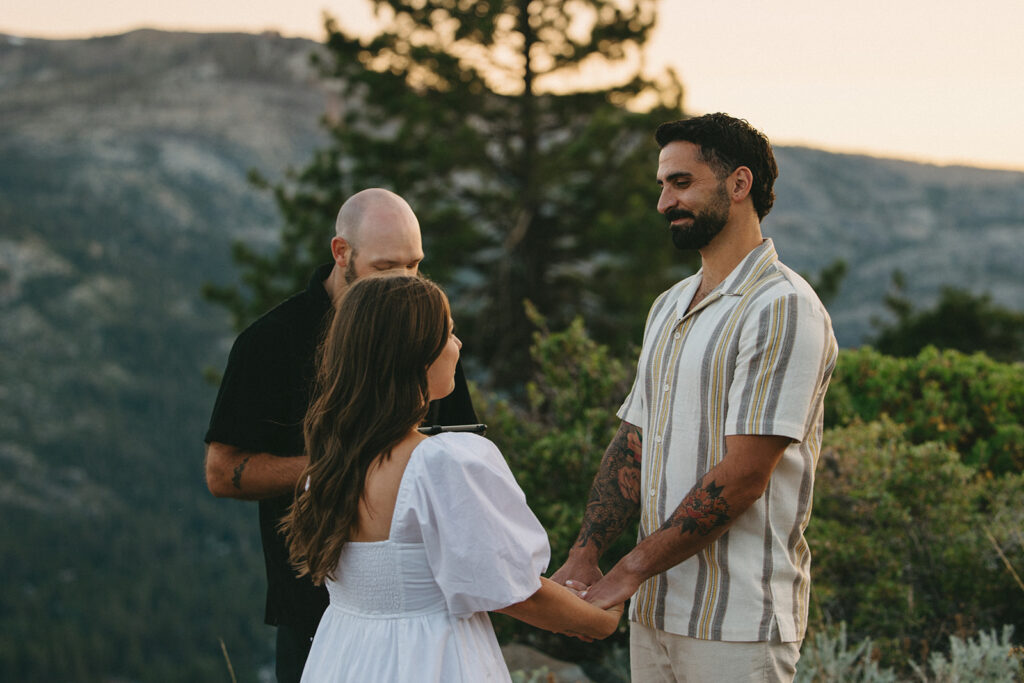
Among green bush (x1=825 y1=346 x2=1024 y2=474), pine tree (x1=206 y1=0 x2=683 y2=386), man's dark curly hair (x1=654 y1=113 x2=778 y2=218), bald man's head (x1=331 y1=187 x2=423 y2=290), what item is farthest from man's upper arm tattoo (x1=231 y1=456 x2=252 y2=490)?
pine tree (x1=206 y1=0 x2=683 y2=386)

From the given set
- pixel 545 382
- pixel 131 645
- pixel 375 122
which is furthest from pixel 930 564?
pixel 131 645

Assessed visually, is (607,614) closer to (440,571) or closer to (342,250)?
(440,571)

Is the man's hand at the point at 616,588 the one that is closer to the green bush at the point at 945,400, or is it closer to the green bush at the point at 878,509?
the green bush at the point at 878,509

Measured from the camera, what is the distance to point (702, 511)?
6.51 ft

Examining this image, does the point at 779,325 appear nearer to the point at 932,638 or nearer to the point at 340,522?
the point at 340,522

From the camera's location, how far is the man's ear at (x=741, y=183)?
2.19m

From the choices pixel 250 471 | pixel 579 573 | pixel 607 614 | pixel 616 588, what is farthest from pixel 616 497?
pixel 250 471

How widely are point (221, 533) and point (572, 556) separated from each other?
7041 centimetres

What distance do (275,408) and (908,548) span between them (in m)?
3.34

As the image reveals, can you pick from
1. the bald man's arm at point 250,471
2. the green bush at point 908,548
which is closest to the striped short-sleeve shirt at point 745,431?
the bald man's arm at point 250,471

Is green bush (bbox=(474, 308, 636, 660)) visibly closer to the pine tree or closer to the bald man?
the bald man

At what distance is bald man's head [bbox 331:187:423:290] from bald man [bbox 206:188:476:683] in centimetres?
14

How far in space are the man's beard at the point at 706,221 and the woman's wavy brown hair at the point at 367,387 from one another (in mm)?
742

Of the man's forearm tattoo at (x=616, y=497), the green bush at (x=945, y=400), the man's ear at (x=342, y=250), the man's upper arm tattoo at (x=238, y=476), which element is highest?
the man's ear at (x=342, y=250)
